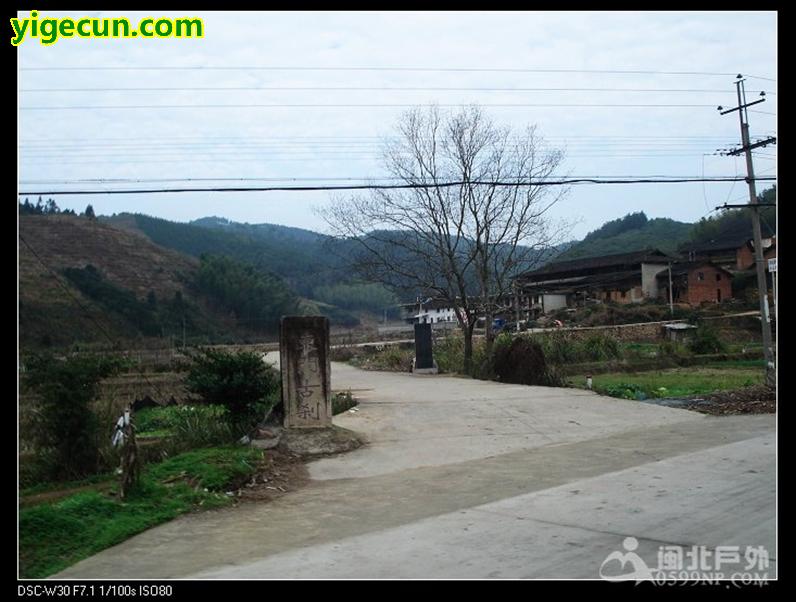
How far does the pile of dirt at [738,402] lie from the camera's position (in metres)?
17.0

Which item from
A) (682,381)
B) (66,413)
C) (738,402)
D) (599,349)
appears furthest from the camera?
(599,349)

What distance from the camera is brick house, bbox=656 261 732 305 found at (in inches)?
2712

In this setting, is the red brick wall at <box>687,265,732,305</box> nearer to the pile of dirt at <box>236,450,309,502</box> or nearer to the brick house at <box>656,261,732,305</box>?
the brick house at <box>656,261,732,305</box>

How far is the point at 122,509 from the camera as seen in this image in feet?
28.7

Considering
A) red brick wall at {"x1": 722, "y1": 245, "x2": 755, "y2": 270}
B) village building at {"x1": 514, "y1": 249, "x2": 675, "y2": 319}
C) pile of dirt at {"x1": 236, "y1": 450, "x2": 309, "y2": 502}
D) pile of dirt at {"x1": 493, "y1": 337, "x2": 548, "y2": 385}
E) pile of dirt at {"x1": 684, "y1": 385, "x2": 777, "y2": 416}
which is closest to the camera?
pile of dirt at {"x1": 236, "y1": 450, "x2": 309, "y2": 502}

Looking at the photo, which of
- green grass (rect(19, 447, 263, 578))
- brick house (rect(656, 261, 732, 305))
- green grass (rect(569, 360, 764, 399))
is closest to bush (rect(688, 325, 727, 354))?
green grass (rect(569, 360, 764, 399))

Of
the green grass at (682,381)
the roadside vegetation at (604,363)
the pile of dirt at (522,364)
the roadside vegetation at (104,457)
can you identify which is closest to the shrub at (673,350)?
the roadside vegetation at (604,363)

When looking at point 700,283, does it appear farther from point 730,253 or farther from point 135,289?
point 135,289

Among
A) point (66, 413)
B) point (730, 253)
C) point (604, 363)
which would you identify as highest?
point (730, 253)

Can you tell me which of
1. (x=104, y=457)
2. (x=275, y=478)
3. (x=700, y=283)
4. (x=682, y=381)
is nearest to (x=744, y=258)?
(x=700, y=283)

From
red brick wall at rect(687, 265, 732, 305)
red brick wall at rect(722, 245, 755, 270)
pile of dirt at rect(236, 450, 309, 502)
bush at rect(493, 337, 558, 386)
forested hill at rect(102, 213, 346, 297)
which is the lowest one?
pile of dirt at rect(236, 450, 309, 502)
